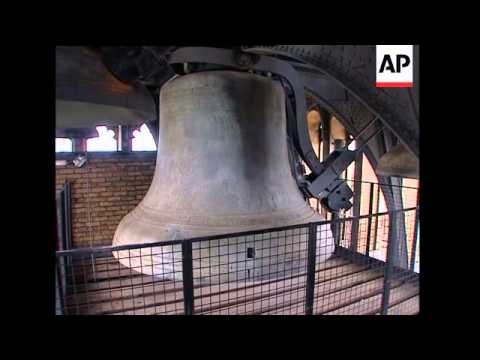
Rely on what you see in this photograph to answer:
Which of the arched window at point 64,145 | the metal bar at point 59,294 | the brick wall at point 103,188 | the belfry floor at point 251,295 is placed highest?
the arched window at point 64,145

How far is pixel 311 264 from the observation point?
184 cm

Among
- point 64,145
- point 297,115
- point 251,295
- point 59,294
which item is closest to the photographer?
point 59,294

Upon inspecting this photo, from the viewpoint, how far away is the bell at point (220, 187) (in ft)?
6.12

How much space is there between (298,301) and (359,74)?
1.44m

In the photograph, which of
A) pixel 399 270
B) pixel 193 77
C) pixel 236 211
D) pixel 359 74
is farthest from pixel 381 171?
pixel 193 77

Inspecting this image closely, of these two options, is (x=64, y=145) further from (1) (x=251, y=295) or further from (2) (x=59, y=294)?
(1) (x=251, y=295)

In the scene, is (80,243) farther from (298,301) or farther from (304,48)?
(304,48)

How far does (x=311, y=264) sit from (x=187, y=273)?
2.56 ft

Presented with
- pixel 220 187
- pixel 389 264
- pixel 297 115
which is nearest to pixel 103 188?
pixel 220 187

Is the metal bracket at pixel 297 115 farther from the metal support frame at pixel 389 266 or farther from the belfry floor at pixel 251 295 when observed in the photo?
the metal support frame at pixel 389 266

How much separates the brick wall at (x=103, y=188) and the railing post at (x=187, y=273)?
101 inches

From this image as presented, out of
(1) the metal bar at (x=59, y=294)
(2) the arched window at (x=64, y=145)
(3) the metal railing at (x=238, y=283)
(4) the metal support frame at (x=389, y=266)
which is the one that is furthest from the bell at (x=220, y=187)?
(2) the arched window at (x=64, y=145)

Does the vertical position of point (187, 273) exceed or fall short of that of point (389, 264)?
it exceeds it

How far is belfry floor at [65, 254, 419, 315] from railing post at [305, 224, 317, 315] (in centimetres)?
7
